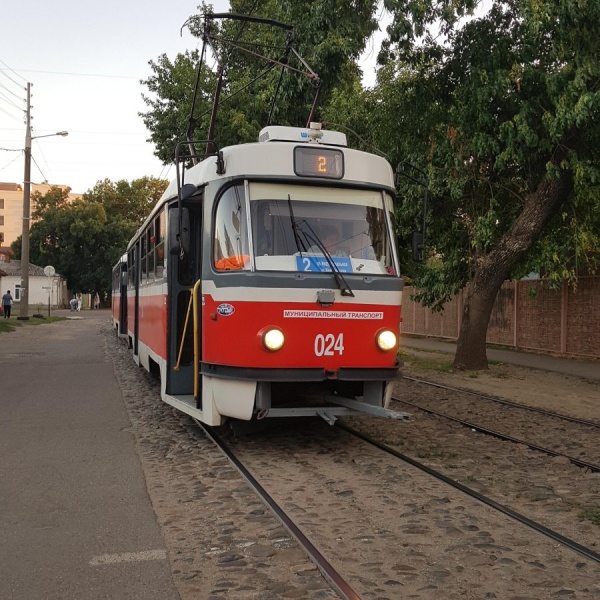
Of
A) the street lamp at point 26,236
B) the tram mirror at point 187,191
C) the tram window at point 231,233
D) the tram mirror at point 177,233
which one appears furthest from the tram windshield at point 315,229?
the street lamp at point 26,236

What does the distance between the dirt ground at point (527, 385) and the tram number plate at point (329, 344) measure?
185 inches

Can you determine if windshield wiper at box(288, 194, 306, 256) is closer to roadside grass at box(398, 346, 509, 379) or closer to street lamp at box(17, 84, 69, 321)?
roadside grass at box(398, 346, 509, 379)

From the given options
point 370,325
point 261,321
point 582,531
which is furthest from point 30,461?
→ point 582,531

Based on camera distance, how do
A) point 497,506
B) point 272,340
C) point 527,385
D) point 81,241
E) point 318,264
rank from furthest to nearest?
point 81,241
point 527,385
point 318,264
point 272,340
point 497,506

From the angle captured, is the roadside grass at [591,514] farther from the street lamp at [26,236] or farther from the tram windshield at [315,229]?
the street lamp at [26,236]

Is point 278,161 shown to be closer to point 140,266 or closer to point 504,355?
point 140,266

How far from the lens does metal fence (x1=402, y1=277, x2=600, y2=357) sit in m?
17.6

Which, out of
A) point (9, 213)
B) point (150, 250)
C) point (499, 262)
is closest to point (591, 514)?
point (150, 250)

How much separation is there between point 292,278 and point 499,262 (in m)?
8.64

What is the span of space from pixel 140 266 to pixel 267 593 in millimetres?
9651

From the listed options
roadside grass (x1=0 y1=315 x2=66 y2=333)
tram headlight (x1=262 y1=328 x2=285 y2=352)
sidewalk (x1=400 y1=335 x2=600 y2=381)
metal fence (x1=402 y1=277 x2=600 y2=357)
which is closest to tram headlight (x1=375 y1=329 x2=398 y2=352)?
tram headlight (x1=262 y1=328 x2=285 y2=352)

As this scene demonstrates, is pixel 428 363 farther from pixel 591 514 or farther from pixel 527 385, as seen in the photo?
pixel 591 514

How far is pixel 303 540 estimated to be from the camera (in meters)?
4.69

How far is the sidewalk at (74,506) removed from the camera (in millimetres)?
4102
